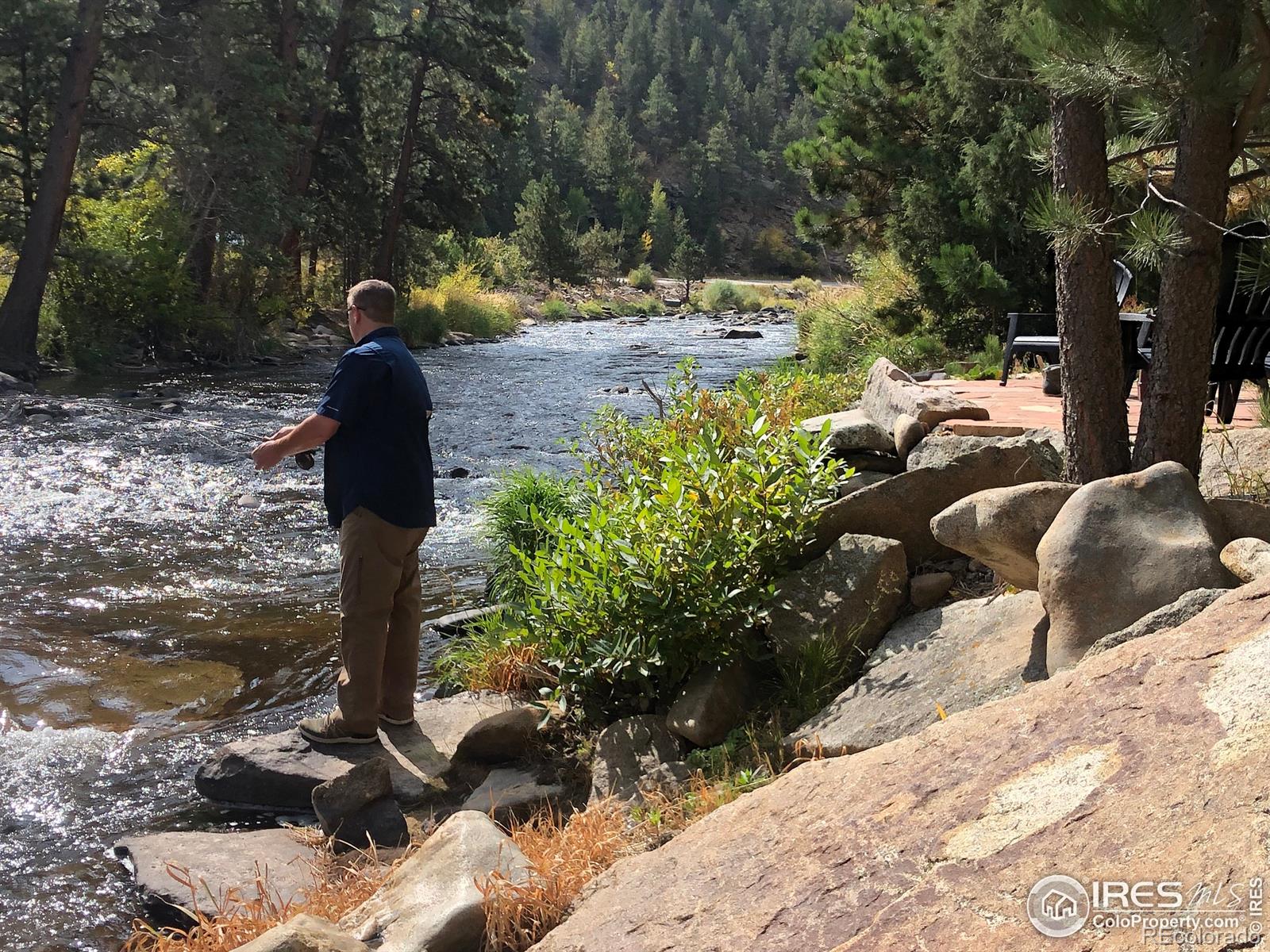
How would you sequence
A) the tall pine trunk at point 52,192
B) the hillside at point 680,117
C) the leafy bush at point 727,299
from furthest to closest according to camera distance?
the hillside at point 680,117 → the leafy bush at point 727,299 → the tall pine trunk at point 52,192

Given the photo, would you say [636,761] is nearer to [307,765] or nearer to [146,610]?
[307,765]

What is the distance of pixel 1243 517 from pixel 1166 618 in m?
0.87

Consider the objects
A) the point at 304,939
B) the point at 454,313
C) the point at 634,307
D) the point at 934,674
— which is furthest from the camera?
the point at 634,307

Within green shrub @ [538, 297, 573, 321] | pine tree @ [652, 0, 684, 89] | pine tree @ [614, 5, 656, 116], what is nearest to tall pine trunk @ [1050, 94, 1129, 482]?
green shrub @ [538, 297, 573, 321]

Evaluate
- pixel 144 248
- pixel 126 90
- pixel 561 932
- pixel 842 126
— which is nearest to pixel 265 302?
pixel 144 248

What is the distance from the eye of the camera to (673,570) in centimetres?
432

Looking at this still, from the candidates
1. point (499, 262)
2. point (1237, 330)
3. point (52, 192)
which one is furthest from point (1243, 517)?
point (499, 262)

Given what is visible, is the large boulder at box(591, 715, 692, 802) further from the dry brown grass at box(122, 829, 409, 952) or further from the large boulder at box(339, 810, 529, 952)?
the dry brown grass at box(122, 829, 409, 952)

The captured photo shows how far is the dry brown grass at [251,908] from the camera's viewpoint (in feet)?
11.1

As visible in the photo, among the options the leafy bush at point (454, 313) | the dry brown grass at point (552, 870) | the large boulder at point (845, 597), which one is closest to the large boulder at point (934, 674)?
the large boulder at point (845, 597)

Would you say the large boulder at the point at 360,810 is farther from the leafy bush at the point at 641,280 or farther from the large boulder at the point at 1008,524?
the leafy bush at the point at 641,280

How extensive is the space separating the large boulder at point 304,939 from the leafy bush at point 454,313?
80.8 ft

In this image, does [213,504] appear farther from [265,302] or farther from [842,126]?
[265,302]

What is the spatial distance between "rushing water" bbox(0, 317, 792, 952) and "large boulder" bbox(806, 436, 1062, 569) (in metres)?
2.84
